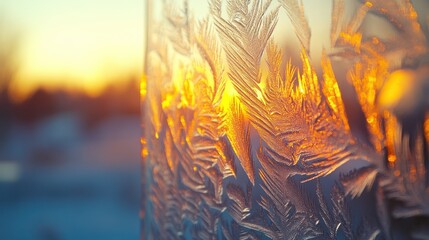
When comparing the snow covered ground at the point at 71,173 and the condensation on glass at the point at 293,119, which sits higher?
the condensation on glass at the point at 293,119

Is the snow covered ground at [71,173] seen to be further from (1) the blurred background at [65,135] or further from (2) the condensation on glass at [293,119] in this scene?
(2) the condensation on glass at [293,119]

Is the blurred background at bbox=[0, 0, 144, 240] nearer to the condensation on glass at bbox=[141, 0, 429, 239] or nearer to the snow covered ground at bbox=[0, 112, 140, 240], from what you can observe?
the snow covered ground at bbox=[0, 112, 140, 240]

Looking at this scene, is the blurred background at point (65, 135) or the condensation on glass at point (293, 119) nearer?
the condensation on glass at point (293, 119)

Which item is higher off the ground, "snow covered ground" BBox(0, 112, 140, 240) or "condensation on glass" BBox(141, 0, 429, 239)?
"condensation on glass" BBox(141, 0, 429, 239)

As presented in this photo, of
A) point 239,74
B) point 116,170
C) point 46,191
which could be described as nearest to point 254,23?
point 239,74

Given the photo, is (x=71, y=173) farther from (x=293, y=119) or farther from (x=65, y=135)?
(x=293, y=119)

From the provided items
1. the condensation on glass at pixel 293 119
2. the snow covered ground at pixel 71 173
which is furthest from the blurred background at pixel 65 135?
the condensation on glass at pixel 293 119

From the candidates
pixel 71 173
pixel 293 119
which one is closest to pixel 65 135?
pixel 71 173

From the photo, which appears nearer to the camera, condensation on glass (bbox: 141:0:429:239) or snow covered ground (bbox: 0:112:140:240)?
condensation on glass (bbox: 141:0:429:239)

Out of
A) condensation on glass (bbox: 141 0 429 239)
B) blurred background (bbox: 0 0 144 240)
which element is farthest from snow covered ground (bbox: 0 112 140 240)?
condensation on glass (bbox: 141 0 429 239)
